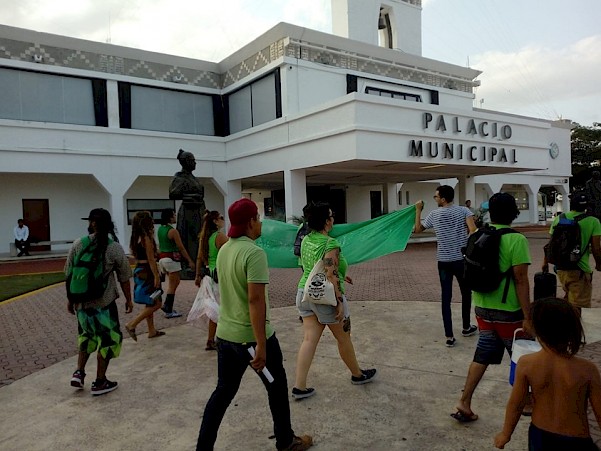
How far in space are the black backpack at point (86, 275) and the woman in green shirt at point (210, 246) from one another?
149cm

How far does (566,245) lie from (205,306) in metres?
3.91

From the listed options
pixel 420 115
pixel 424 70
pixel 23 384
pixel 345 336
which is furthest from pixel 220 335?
pixel 424 70

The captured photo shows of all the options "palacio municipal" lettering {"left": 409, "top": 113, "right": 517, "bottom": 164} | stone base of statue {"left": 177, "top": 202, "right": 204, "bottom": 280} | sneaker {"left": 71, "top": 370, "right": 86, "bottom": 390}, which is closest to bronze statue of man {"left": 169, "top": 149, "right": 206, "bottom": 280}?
stone base of statue {"left": 177, "top": 202, "right": 204, "bottom": 280}

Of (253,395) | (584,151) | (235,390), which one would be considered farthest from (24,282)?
(584,151)

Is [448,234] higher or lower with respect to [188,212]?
lower

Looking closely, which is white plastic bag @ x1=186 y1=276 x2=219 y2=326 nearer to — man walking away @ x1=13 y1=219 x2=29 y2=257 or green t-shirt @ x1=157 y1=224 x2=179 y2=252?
green t-shirt @ x1=157 y1=224 x2=179 y2=252

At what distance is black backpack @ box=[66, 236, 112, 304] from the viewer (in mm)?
4027

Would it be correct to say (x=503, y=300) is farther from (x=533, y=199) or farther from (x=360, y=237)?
(x=533, y=199)

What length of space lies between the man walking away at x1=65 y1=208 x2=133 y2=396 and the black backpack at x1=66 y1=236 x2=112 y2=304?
3cm

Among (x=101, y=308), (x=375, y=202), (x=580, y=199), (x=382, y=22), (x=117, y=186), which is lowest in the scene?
(x=101, y=308)

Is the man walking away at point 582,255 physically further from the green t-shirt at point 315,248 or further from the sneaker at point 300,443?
the sneaker at point 300,443

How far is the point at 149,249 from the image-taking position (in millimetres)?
5559

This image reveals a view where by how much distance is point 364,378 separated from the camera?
419 centimetres

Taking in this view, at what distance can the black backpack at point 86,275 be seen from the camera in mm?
4027
